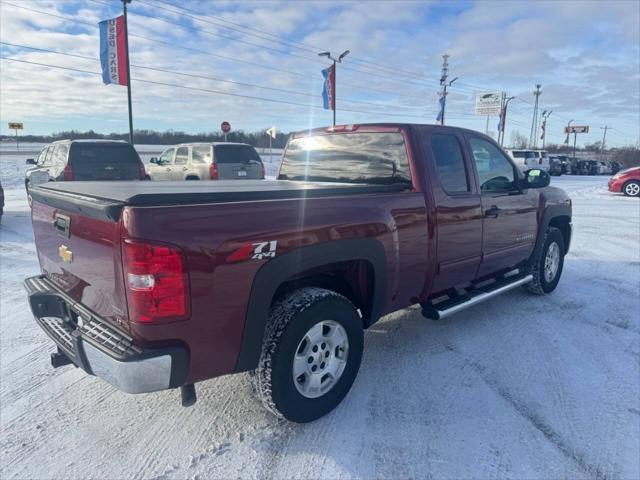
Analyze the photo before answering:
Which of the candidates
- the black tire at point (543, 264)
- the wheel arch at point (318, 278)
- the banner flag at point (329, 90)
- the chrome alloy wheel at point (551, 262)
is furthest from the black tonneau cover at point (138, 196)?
the banner flag at point (329, 90)

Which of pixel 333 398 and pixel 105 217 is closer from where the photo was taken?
pixel 105 217

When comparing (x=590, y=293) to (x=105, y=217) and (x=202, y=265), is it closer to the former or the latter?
(x=202, y=265)

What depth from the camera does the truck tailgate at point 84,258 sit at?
7.23 ft

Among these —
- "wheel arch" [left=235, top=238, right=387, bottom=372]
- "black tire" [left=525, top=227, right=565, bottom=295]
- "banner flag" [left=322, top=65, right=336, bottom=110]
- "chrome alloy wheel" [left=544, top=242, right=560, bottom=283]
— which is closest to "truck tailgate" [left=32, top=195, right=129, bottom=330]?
"wheel arch" [left=235, top=238, right=387, bottom=372]

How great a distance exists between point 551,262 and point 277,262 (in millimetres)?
4285

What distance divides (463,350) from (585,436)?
1.26 metres

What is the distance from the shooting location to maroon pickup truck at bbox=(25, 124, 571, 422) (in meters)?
2.14

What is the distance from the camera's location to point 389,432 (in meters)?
2.77

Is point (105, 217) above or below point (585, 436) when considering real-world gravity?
above

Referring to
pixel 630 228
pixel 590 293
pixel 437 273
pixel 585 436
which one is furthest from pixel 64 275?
pixel 630 228

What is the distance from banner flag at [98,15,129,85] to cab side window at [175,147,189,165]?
5223 mm

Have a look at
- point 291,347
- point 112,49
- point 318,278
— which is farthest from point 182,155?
point 291,347

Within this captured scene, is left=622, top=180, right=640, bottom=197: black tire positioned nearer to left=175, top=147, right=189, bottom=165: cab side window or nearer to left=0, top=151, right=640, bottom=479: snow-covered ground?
left=0, top=151, right=640, bottom=479: snow-covered ground

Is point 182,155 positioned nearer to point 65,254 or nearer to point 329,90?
point 65,254
